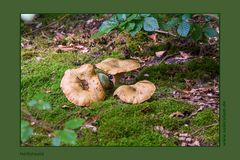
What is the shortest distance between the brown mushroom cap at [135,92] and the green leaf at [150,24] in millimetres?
512

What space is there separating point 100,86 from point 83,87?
146mm

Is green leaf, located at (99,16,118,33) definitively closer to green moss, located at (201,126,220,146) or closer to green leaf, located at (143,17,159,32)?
green leaf, located at (143,17,159,32)

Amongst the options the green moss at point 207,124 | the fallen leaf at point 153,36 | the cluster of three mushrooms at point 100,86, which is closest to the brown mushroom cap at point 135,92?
the cluster of three mushrooms at point 100,86

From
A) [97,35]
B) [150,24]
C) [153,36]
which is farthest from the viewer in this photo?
[153,36]

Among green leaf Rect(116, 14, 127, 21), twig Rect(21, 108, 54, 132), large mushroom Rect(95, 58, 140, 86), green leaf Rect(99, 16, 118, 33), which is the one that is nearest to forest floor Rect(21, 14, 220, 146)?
twig Rect(21, 108, 54, 132)

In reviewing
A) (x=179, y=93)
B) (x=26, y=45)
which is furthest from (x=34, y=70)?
(x=179, y=93)

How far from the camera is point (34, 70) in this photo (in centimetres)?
648

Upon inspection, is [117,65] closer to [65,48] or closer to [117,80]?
[117,80]

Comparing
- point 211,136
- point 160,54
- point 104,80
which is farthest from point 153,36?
point 211,136

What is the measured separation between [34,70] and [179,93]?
1314 mm

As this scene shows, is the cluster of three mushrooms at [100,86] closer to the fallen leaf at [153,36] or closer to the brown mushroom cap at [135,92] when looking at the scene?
the brown mushroom cap at [135,92]

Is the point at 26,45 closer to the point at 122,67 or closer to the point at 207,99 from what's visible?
the point at 122,67

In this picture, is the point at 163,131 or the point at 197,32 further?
the point at 197,32

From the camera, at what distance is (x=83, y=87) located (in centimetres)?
607
